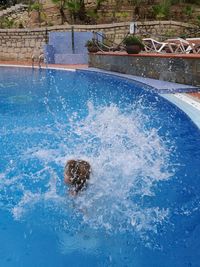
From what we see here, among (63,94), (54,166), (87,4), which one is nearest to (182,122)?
(54,166)

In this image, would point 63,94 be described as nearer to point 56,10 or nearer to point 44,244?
point 44,244

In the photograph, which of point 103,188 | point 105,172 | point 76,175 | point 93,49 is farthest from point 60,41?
point 76,175

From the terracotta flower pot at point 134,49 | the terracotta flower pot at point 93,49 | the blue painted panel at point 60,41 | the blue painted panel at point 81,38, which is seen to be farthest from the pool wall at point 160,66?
the blue painted panel at point 60,41

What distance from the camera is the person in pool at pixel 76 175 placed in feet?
14.3

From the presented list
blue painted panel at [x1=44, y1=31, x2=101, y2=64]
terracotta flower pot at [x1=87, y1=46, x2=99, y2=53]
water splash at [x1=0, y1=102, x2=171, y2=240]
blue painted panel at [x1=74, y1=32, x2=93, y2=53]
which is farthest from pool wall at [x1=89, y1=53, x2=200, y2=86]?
blue painted panel at [x1=74, y1=32, x2=93, y2=53]

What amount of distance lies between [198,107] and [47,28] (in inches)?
731

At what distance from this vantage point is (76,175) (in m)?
4.37

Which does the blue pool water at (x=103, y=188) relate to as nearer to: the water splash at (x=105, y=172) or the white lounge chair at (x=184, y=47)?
the water splash at (x=105, y=172)

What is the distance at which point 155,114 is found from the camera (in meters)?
9.11

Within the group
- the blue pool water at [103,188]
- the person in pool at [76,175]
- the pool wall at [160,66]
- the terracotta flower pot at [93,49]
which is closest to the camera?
the blue pool water at [103,188]

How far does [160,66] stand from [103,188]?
8.43 m

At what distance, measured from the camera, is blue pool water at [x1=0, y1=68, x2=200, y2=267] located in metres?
3.68

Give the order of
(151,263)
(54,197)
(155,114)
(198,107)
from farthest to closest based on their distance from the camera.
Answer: (155,114) < (198,107) < (54,197) < (151,263)

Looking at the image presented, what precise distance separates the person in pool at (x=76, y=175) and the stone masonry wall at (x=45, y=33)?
20152 mm
